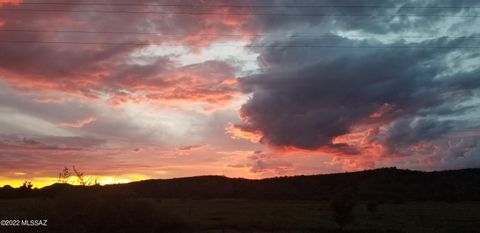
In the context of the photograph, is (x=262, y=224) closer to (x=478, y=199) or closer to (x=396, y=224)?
(x=396, y=224)

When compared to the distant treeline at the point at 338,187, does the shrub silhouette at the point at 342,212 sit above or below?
below

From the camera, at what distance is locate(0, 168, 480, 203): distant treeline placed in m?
147

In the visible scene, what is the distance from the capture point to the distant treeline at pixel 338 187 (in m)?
147

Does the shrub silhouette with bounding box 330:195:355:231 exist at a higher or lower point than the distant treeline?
lower

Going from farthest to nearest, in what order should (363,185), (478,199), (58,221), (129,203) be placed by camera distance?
(363,185) < (478,199) < (129,203) < (58,221)

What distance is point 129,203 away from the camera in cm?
5138

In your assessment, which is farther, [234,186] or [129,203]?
[234,186]

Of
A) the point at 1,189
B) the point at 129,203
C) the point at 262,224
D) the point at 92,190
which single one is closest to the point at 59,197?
the point at 92,190

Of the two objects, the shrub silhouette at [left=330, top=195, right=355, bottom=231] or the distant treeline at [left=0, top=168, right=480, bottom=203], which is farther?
the distant treeline at [left=0, top=168, right=480, bottom=203]

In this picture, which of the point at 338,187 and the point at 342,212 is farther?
the point at 338,187

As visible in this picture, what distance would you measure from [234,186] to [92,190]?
4874 inches

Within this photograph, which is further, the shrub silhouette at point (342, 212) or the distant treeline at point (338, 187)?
the distant treeline at point (338, 187)

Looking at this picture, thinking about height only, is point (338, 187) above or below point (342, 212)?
above

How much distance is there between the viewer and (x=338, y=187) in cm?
16138
